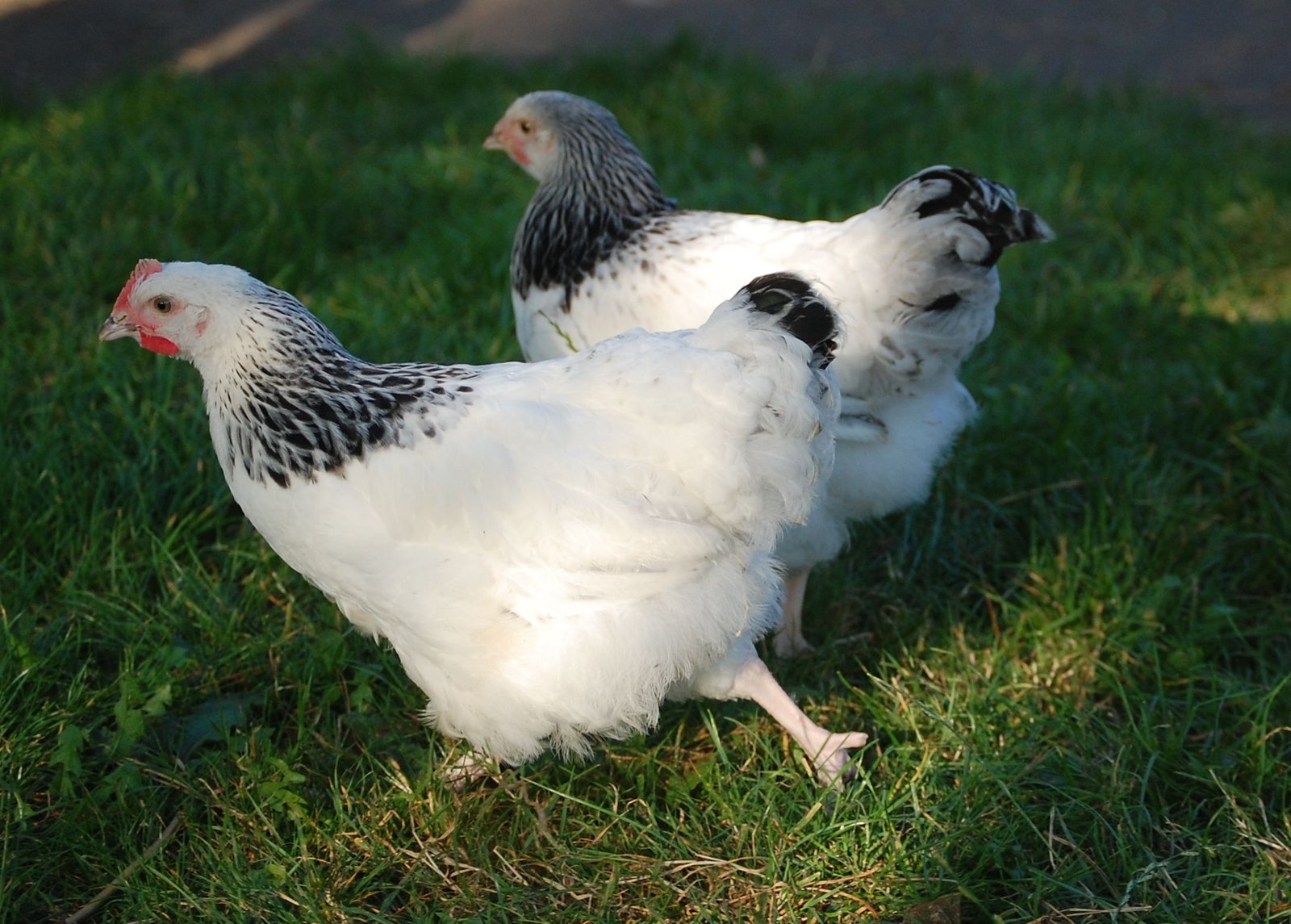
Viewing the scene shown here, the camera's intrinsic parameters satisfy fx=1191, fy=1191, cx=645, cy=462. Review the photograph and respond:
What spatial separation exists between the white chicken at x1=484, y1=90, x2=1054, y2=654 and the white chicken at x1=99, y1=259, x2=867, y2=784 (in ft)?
1.35

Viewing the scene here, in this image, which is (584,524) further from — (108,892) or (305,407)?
(108,892)

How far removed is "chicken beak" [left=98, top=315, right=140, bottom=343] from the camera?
2.43 metres

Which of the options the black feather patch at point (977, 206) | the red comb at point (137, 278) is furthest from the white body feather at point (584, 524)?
the black feather patch at point (977, 206)

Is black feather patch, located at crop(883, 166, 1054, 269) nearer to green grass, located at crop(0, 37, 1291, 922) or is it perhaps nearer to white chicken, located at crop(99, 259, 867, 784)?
white chicken, located at crop(99, 259, 867, 784)

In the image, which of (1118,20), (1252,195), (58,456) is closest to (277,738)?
(58,456)

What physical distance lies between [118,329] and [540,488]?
949 mm

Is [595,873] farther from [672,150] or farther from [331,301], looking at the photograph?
[672,150]

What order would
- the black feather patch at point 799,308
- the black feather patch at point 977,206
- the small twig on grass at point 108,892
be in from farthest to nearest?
the black feather patch at point 977,206 < the black feather patch at point 799,308 < the small twig on grass at point 108,892

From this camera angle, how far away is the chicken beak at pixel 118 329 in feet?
7.97

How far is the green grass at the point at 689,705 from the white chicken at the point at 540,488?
357 mm

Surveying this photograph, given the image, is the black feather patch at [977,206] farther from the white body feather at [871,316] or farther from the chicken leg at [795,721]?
the chicken leg at [795,721]

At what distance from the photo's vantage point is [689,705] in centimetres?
285

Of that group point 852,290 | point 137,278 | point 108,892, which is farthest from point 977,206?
point 108,892

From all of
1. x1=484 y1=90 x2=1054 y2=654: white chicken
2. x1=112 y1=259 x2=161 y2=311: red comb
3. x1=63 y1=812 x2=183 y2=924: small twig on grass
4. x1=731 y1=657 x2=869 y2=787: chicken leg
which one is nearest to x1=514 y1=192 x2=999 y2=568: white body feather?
x1=484 y1=90 x2=1054 y2=654: white chicken
